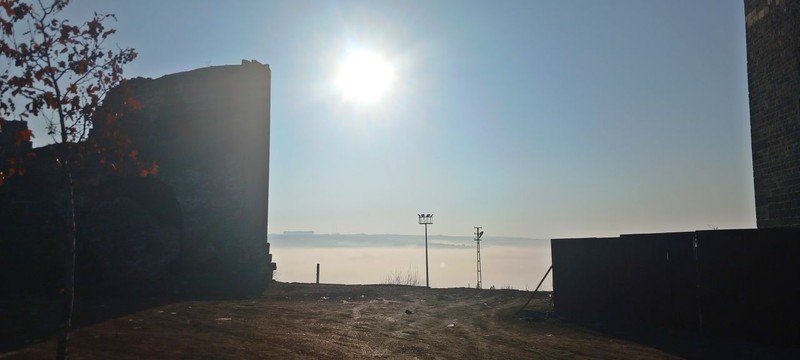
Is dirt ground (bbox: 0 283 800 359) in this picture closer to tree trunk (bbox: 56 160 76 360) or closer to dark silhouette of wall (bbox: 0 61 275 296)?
tree trunk (bbox: 56 160 76 360)

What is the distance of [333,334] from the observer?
11703mm

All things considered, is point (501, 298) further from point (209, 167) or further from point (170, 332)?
point (170, 332)

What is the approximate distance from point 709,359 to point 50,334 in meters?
11.1

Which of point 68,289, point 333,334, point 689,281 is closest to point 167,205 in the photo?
point 333,334

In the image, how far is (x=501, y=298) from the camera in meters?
21.0

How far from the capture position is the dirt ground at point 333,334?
9.30 meters

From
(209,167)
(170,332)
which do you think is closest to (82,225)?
(209,167)

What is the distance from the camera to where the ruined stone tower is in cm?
1725

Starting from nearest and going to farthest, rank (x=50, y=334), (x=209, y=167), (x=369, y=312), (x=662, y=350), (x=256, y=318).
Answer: (x=50, y=334) < (x=662, y=350) < (x=256, y=318) < (x=369, y=312) < (x=209, y=167)

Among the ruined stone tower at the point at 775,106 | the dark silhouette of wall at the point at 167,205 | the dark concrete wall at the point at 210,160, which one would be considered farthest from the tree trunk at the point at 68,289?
the ruined stone tower at the point at 775,106

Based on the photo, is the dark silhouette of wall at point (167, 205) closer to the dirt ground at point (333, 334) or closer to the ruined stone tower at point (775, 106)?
the dirt ground at point (333, 334)

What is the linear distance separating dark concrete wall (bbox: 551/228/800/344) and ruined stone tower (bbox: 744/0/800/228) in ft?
20.8

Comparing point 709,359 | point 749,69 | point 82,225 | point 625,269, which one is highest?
point 749,69

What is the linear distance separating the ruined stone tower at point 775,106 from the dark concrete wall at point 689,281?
249 inches
